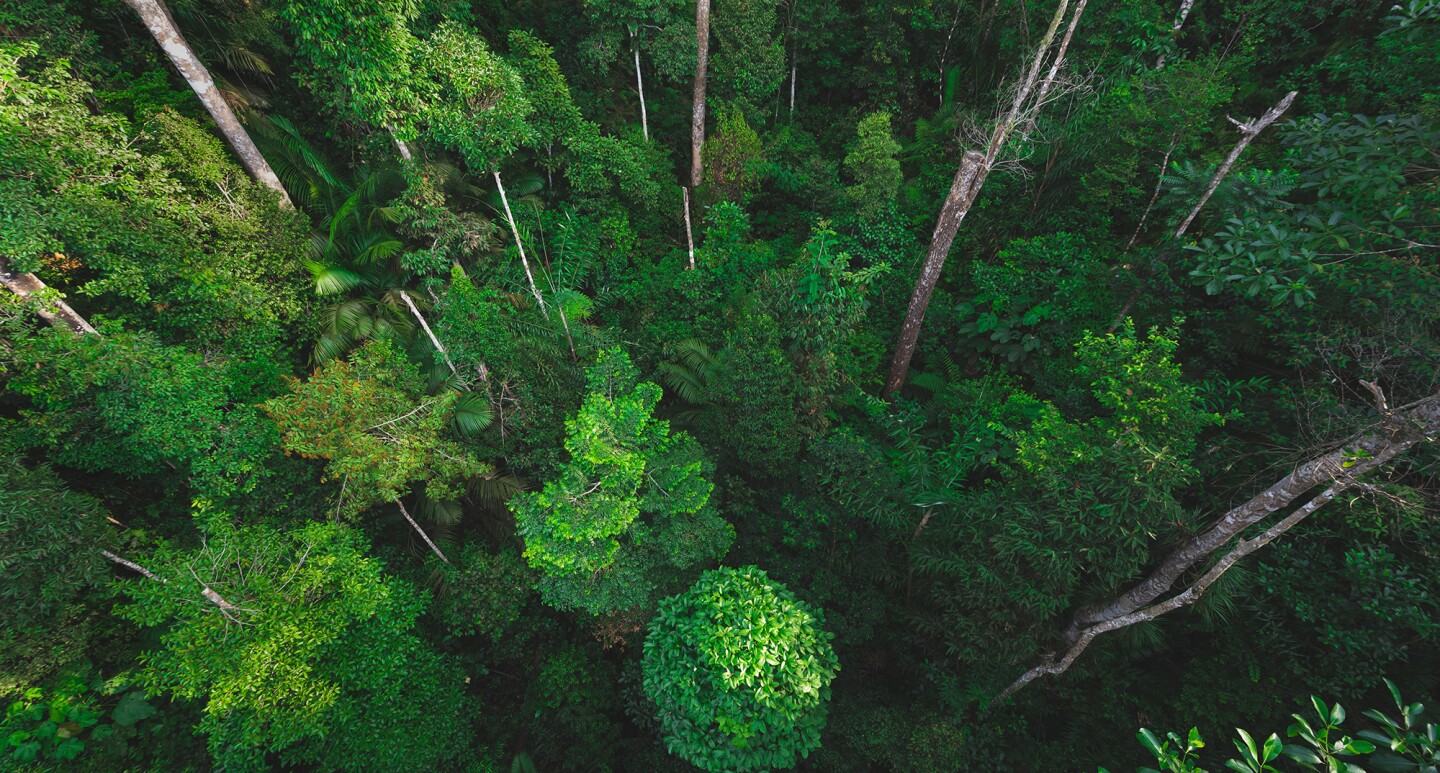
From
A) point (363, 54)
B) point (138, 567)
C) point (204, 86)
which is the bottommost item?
point (138, 567)

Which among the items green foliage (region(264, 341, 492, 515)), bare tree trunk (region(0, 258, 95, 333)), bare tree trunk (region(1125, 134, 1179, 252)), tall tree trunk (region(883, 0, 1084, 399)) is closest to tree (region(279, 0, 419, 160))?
green foliage (region(264, 341, 492, 515))

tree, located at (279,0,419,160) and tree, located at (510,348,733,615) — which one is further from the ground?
tree, located at (279,0,419,160)

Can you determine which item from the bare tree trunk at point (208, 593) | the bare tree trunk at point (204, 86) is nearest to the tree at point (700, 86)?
the bare tree trunk at point (204, 86)

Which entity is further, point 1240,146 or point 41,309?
point 1240,146

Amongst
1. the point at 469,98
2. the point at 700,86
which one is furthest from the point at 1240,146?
the point at 469,98

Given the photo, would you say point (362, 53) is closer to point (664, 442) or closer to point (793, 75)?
point (664, 442)

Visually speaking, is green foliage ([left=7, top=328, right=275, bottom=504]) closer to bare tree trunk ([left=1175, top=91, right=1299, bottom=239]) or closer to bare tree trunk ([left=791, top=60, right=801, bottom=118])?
bare tree trunk ([left=1175, top=91, right=1299, bottom=239])

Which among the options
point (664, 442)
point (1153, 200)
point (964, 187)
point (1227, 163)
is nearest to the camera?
point (664, 442)

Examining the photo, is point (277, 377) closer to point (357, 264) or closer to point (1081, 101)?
point (357, 264)
